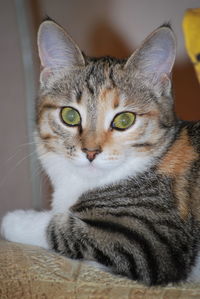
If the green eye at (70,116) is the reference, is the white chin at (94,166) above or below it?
below

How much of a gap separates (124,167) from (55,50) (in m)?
0.44

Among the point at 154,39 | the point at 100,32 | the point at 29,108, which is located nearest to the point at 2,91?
the point at 29,108

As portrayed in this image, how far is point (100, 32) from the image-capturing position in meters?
2.17

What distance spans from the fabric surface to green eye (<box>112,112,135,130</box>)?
16.4 inches

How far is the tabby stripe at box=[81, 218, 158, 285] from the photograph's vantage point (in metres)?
1.09

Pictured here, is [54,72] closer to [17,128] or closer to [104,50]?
[17,128]

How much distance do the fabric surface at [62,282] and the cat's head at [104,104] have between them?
0.31 metres

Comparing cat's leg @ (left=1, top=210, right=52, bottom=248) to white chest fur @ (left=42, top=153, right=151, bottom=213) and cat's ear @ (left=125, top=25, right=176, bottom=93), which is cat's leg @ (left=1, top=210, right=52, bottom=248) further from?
cat's ear @ (left=125, top=25, right=176, bottom=93)

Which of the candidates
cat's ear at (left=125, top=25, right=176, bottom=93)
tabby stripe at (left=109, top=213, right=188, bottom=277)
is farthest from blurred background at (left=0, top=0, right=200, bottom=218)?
tabby stripe at (left=109, top=213, right=188, bottom=277)

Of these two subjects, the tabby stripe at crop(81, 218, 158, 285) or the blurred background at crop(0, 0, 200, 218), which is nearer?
the tabby stripe at crop(81, 218, 158, 285)

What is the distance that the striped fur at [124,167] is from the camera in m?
1.12

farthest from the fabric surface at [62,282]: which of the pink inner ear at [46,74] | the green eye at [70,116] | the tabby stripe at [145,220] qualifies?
the pink inner ear at [46,74]

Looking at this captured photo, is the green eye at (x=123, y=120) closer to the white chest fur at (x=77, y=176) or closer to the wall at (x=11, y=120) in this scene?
the white chest fur at (x=77, y=176)

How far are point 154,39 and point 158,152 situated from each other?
344 mm
